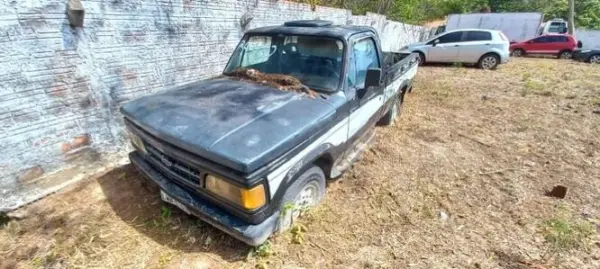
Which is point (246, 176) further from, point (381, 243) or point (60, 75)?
point (60, 75)

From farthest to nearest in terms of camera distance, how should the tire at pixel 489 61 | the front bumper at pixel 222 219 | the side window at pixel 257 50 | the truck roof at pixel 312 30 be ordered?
the tire at pixel 489 61 < the side window at pixel 257 50 < the truck roof at pixel 312 30 < the front bumper at pixel 222 219

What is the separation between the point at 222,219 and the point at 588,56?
18.5 meters

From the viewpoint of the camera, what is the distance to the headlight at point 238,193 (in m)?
1.86

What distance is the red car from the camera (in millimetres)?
14586

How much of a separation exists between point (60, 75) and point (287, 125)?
7.81 feet

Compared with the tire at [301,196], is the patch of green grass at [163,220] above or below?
below

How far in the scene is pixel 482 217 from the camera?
9.29 feet

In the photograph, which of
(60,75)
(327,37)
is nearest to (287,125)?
(327,37)

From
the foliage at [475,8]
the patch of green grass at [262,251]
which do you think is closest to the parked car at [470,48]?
the foliage at [475,8]

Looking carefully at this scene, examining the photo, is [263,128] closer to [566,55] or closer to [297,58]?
[297,58]

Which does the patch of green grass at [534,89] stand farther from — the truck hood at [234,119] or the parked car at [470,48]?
the truck hood at [234,119]

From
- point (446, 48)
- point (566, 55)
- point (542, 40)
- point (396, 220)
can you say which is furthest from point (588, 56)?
point (396, 220)

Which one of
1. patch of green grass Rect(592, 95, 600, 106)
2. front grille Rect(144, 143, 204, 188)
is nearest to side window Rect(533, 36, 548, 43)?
patch of green grass Rect(592, 95, 600, 106)

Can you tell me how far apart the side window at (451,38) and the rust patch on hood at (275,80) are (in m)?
10.4
